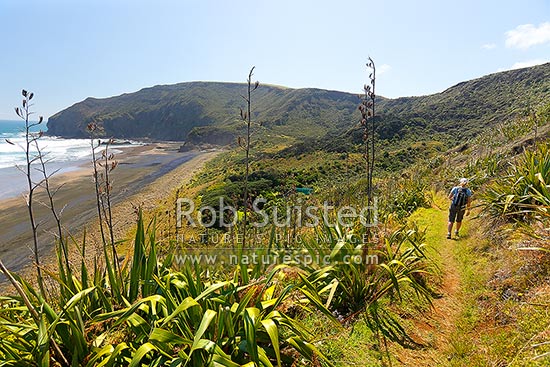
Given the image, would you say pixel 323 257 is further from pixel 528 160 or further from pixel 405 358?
pixel 528 160

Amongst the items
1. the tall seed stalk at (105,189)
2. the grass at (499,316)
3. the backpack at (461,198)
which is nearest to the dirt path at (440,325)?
the grass at (499,316)

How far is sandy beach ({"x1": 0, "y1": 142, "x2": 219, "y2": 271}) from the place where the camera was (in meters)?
18.6

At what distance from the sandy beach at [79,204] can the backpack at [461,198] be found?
7.17m

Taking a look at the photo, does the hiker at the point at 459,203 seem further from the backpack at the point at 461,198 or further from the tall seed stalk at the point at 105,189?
the tall seed stalk at the point at 105,189

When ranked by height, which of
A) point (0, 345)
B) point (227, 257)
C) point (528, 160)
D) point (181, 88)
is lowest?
point (227, 257)

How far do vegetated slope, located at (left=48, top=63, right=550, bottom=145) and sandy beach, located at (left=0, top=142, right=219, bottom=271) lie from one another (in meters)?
6.84

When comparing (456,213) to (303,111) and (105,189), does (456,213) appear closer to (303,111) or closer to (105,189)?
(105,189)

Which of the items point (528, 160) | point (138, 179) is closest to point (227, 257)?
point (528, 160)

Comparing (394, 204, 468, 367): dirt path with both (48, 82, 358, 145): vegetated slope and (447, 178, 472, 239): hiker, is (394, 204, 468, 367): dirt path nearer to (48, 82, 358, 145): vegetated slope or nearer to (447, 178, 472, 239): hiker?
(447, 178, 472, 239): hiker

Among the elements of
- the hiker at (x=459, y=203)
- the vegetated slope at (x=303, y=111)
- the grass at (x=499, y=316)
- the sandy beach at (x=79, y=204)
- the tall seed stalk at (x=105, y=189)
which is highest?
the vegetated slope at (x=303, y=111)

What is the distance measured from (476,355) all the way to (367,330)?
91 centimetres

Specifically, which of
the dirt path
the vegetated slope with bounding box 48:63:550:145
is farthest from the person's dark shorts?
the vegetated slope with bounding box 48:63:550:145

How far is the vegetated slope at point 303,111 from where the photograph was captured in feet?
153

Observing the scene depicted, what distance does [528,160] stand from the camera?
18.8 feet
